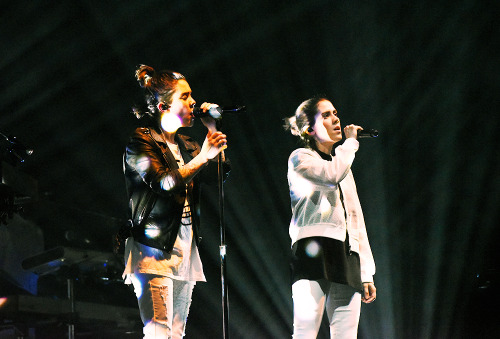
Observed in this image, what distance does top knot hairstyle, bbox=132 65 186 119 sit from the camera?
2312 millimetres

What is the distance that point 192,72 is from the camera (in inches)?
176

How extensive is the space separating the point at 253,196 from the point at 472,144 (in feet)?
5.67

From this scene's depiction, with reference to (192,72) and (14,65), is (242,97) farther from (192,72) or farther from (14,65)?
(14,65)

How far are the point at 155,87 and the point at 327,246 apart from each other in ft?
3.00

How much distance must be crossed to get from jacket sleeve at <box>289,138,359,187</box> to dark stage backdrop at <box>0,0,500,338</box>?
2.03 m

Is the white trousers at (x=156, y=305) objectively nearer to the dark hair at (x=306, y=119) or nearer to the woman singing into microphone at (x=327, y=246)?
the woman singing into microphone at (x=327, y=246)

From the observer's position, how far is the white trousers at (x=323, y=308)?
7.16ft

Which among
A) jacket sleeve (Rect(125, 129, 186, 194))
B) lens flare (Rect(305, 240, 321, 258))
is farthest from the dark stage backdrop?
lens flare (Rect(305, 240, 321, 258))

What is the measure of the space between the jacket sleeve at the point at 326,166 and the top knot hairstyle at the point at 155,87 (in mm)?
584

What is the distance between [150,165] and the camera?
2.09m

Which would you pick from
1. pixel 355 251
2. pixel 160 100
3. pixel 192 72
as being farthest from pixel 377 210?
pixel 160 100

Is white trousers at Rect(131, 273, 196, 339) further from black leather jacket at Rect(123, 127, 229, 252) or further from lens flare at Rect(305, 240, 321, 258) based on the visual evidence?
lens flare at Rect(305, 240, 321, 258)

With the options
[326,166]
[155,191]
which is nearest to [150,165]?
[155,191]

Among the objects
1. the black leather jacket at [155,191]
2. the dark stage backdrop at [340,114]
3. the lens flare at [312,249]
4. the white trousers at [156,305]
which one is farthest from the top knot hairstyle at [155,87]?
the dark stage backdrop at [340,114]
